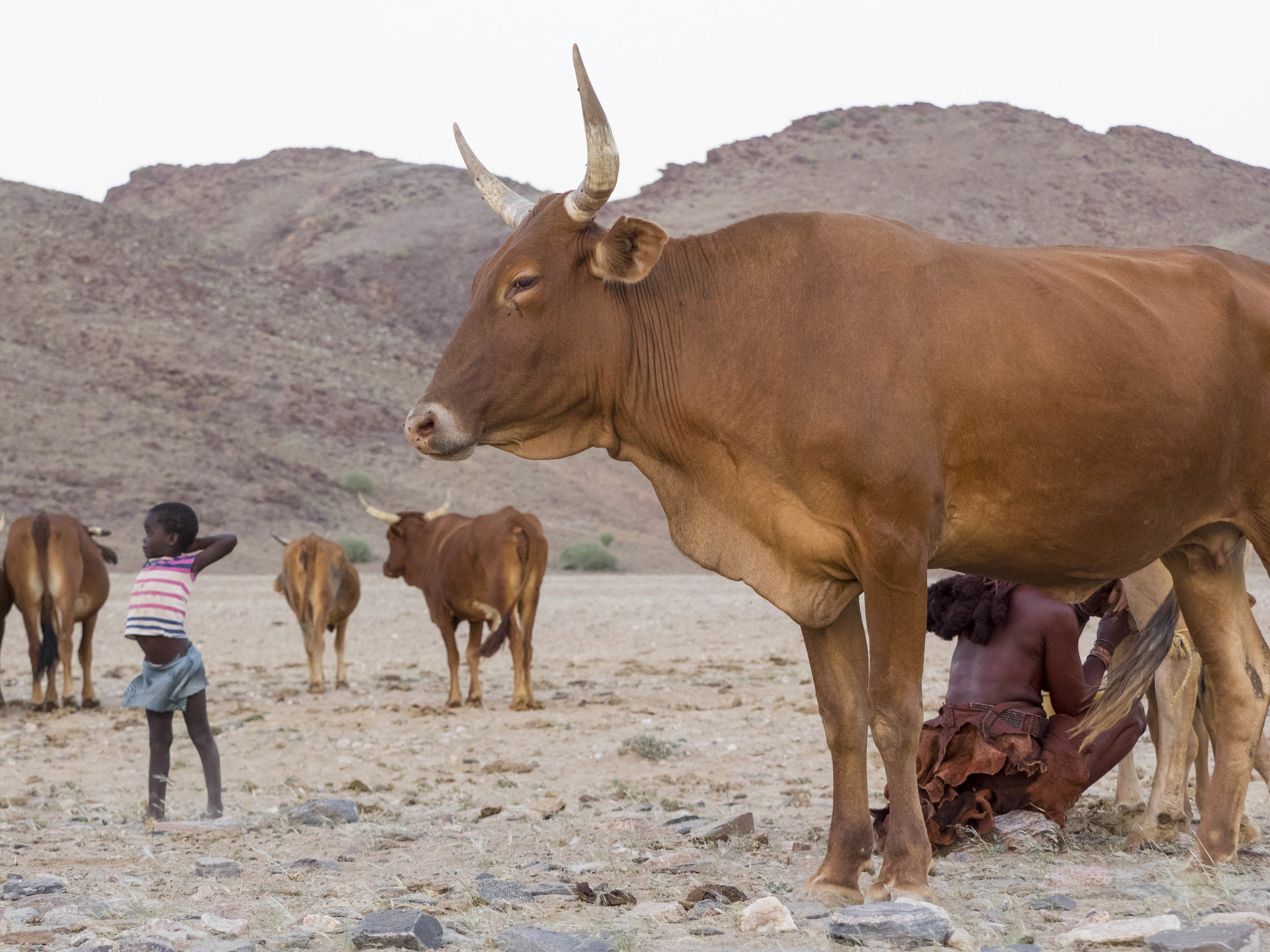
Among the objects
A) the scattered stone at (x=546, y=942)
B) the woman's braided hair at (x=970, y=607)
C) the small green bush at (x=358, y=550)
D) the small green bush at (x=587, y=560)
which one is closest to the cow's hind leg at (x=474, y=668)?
the woman's braided hair at (x=970, y=607)

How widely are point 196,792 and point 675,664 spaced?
7.18 meters

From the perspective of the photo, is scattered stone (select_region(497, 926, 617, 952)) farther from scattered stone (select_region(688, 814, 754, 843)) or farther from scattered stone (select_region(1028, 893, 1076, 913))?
scattered stone (select_region(688, 814, 754, 843))

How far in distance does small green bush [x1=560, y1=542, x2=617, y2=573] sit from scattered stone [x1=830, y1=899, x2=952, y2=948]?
31.1m

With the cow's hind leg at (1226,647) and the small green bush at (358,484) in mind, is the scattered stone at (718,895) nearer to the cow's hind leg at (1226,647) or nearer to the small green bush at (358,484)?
the cow's hind leg at (1226,647)

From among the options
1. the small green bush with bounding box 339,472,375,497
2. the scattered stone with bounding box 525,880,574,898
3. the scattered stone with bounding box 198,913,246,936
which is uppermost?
the small green bush with bounding box 339,472,375,497

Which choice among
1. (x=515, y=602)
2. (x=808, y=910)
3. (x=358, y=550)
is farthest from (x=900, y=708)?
(x=358, y=550)

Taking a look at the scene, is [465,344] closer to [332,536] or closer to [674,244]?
[674,244]

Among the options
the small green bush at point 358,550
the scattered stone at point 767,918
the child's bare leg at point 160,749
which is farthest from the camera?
the small green bush at point 358,550

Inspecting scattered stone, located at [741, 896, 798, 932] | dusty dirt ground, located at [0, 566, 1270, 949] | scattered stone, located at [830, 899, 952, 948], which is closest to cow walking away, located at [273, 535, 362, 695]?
dusty dirt ground, located at [0, 566, 1270, 949]

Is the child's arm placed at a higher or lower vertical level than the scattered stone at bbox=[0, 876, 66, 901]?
higher

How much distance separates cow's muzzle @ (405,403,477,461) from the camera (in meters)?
4.99

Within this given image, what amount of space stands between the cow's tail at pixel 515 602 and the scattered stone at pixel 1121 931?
8.61 m

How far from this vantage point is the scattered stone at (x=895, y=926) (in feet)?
13.1

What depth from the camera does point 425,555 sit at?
14578mm
